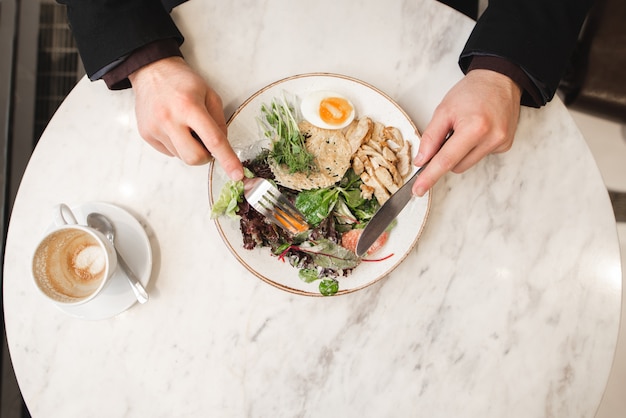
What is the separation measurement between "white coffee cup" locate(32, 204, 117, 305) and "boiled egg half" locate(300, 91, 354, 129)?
0.77m

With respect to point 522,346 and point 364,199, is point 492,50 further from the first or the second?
point 522,346

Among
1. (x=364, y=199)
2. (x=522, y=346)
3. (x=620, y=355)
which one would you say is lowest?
(x=620, y=355)

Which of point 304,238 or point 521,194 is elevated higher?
point 521,194

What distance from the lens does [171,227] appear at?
63.1 inches

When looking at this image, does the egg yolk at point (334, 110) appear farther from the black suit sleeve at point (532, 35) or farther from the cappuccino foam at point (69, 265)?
the cappuccino foam at point (69, 265)

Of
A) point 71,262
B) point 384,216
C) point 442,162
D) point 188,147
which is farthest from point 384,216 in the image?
point 71,262

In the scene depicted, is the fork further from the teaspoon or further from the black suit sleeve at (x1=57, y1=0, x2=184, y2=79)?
the black suit sleeve at (x1=57, y1=0, x2=184, y2=79)

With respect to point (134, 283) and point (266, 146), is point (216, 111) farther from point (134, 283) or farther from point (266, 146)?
point (134, 283)

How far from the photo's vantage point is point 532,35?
154cm

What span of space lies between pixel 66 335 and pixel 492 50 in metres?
1.69

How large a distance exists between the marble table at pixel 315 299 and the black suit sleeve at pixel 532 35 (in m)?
0.15

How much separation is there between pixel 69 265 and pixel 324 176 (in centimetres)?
86

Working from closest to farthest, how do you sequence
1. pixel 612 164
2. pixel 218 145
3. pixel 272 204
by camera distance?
pixel 218 145
pixel 272 204
pixel 612 164

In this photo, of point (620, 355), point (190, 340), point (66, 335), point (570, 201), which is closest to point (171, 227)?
point (190, 340)
